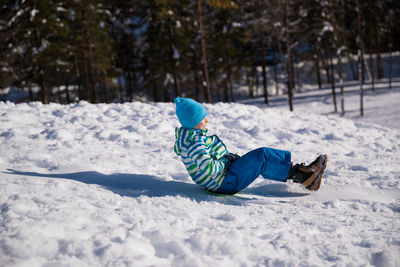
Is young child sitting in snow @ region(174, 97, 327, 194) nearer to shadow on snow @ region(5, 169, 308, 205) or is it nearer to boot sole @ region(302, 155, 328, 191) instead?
boot sole @ region(302, 155, 328, 191)

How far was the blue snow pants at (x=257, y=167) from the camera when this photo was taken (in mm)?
3820

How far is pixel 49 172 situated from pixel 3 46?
13419mm

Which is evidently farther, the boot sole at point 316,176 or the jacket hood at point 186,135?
the boot sole at point 316,176

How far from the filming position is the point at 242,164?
3838 millimetres

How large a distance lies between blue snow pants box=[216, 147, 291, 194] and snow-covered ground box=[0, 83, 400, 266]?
0.72ft

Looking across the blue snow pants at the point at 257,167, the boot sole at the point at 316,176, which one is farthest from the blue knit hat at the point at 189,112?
the boot sole at the point at 316,176

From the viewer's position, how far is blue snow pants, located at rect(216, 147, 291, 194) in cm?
382

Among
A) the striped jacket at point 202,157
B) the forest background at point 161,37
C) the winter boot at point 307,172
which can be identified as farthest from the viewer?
the forest background at point 161,37

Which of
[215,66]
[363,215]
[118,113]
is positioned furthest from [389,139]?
[215,66]

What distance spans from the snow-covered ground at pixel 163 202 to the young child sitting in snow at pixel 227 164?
0.69ft

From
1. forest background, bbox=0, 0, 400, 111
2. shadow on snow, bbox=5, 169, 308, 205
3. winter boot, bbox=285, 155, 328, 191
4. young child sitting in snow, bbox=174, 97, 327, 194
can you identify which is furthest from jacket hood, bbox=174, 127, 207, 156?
forest background, bbox=0, 0, 400, 111

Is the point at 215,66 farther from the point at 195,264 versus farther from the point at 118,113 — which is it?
the point at 195,264

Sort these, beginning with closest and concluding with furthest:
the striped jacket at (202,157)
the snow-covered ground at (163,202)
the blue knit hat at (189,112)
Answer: the snow-covered ground at (163,202) < the striped jacket at (202,157) < the blue knit hat at (189,112)

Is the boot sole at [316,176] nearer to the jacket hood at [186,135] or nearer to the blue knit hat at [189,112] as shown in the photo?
the jacket hood at [186,135]
